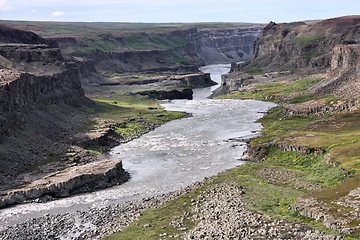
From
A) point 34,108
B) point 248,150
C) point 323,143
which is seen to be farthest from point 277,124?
point 34,108

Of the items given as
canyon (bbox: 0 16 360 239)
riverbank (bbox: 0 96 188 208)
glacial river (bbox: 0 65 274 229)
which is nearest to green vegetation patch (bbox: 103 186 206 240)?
canyon (bbox: 0 16 360 239)

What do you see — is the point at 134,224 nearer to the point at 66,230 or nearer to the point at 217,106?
the point at 66,230

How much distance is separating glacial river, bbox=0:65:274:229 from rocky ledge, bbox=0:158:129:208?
1878 millimetres

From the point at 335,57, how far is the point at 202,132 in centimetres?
6717

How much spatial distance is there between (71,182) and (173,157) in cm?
2783

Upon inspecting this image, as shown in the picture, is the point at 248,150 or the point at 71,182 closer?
the point at 71,182

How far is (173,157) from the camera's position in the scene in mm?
105000

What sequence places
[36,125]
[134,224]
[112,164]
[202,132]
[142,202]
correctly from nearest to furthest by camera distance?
1. [134,224]
2. [142,202]
3. [112,164]
4. [36,125]
5. [202,132]

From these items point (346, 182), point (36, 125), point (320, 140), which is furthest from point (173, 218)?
point (36, 125)

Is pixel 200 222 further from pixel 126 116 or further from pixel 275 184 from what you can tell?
pixel 126 116

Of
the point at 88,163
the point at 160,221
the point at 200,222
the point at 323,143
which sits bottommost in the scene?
the point at 88,163

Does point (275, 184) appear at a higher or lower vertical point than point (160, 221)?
higher

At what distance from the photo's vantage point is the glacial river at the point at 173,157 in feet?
254

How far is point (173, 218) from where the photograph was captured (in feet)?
209
